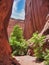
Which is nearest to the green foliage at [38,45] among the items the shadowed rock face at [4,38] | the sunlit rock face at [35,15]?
the shadowed rock face at [4,38]

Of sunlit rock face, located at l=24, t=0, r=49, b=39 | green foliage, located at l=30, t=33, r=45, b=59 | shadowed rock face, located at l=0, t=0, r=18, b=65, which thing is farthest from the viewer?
sunlit rock face, located at l=24, t=0, r=49, b=39

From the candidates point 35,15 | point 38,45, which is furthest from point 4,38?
point 35,15

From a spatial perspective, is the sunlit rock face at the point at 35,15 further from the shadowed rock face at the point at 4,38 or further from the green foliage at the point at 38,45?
the shadowed rock face at the point at 4,38

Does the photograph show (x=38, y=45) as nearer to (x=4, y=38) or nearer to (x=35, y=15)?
(x=4, y=38)

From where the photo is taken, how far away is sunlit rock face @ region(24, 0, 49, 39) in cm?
1363

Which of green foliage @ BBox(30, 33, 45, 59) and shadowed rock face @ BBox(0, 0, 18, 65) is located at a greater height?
shadowed rock face @ BBox(0, 0, 18, 65)

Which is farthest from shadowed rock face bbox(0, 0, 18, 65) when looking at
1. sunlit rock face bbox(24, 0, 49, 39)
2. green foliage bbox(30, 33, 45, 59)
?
sunlit rock face bbox(24, 0, 49, 39)

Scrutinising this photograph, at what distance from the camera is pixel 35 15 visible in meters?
14.5

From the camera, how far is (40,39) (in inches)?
313

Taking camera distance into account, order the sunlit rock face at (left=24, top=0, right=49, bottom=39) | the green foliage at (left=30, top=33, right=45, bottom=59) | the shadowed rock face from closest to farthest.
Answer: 1. the shadowed rock face
2. the green foliage at (left=30, top=33, right=45, bottom=59)
3. the sunlit rock face at (left=24, top=0, right=49, bottom=39)

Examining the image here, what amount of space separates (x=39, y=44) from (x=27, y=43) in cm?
226

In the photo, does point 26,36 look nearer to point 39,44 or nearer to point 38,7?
point 38,7

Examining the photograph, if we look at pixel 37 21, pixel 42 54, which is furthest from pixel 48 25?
pixel 37 21

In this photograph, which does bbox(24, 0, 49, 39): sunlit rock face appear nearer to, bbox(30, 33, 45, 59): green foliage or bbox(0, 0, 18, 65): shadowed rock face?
bbox(30, 33, 45, 59): green foliage
